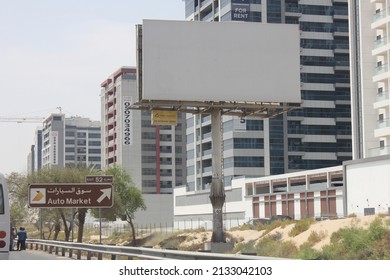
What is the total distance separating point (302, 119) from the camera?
13925 centimetres

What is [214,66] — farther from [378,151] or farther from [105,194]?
[378,151]

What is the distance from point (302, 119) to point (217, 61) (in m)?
80.9

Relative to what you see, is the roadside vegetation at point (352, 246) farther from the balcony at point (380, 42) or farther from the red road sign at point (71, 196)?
the balcony at point (380, 42)

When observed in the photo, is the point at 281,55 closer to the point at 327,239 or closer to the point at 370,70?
the point at 327,239

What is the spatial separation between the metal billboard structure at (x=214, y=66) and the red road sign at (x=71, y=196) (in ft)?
58.0

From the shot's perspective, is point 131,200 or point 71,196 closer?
point 71,196

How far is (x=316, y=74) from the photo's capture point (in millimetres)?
141250

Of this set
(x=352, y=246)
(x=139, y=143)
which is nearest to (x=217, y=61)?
(x=352, y=246)

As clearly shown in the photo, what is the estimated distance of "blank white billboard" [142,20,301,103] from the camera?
193ft

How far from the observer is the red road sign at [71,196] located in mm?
39469

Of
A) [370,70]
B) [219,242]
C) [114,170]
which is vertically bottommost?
[219,242]

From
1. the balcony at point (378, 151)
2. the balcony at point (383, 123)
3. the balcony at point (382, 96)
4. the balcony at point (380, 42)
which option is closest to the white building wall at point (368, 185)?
the balcony at point (378, 151)
